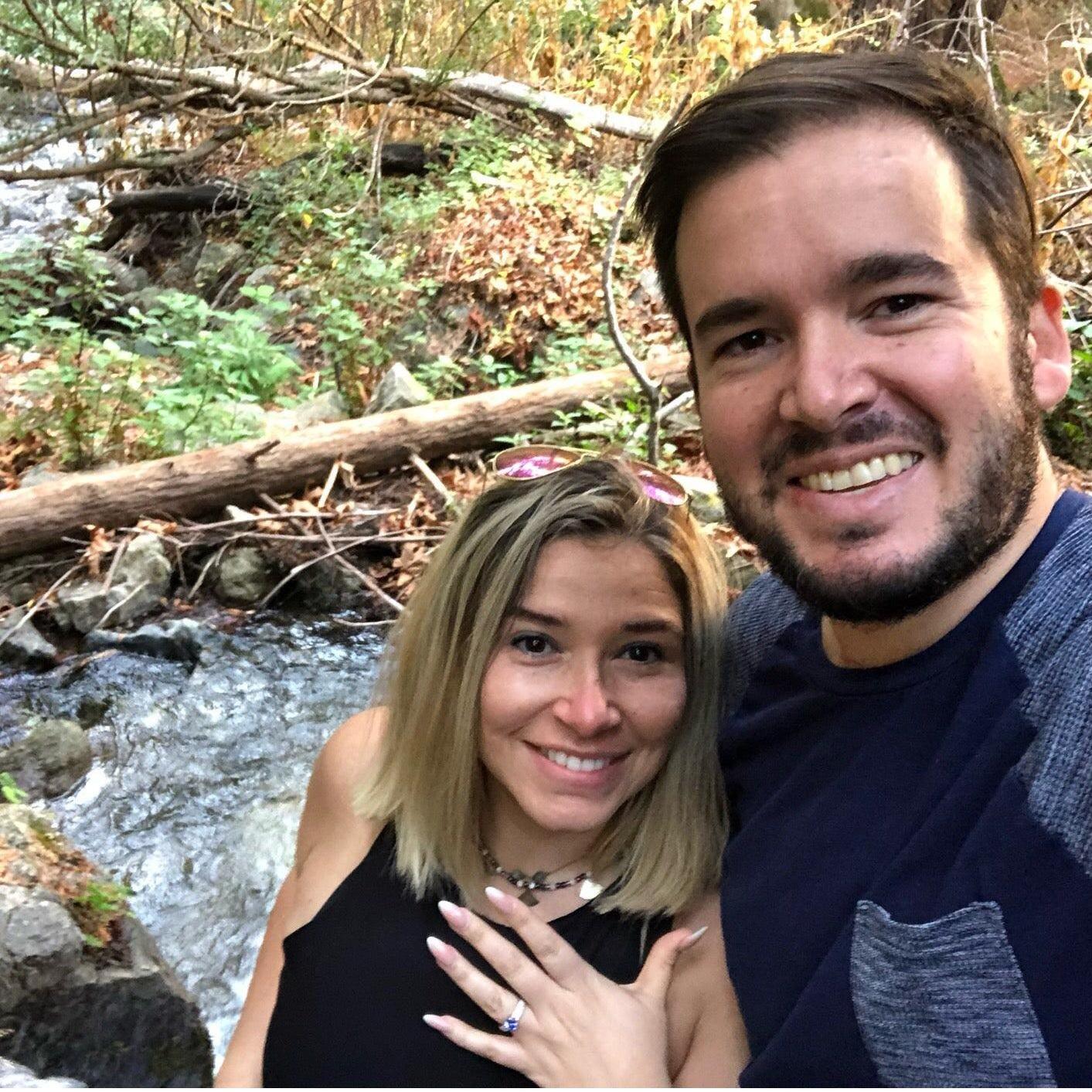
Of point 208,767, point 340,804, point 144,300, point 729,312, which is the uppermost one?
point 144,300

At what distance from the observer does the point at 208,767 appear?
4492 millimetres

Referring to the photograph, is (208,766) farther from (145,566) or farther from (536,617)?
(536,617)

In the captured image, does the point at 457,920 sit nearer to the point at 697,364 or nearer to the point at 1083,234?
the point at 697,364

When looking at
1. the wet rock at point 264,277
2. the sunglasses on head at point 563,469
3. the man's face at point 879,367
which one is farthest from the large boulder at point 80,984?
the wet rock at point 264,277

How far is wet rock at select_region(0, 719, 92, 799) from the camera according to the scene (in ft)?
13.6

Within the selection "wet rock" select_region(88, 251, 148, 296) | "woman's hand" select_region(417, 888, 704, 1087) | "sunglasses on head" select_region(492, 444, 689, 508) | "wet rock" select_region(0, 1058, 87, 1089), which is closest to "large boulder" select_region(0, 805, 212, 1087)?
"wet rock" select_region(0, 1058, 87, 1089)

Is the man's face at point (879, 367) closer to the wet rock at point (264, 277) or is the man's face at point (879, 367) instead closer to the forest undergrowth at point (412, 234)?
the forest undergrowth at point (412, 234)

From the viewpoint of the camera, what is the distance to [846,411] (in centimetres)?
132

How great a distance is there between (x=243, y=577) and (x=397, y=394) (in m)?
1.76

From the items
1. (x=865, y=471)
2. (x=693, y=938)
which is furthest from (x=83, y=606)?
(x=865, y=471)

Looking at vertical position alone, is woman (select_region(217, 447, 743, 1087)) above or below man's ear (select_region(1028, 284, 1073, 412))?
below

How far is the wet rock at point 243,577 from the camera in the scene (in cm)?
554

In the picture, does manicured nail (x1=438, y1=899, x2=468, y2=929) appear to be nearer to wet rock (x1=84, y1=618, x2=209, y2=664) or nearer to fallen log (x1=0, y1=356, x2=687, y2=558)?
wet rock (x1=84, y1=618, x2=209, y2=664)

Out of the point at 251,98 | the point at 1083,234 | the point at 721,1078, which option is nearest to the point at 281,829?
the point at 721,1078
